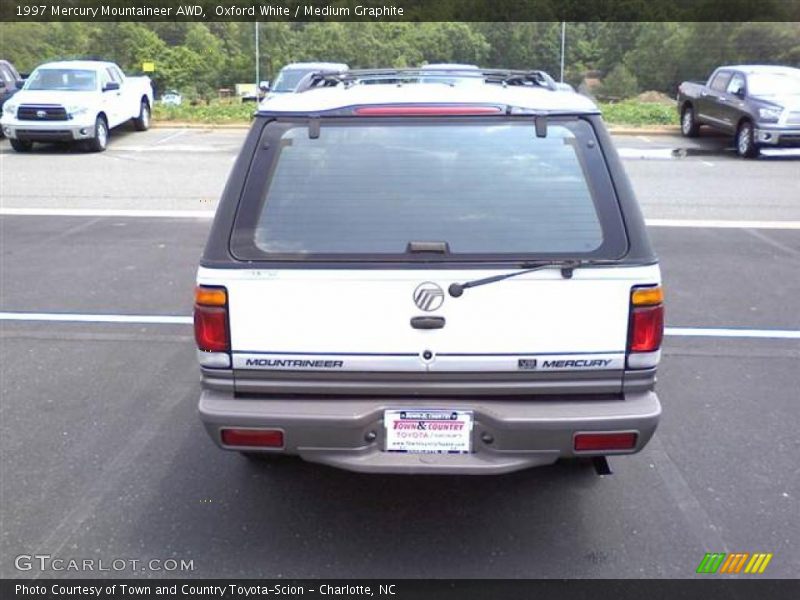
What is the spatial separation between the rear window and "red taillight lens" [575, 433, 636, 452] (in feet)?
2.28

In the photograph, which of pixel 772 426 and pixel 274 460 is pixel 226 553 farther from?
pixel 772 426

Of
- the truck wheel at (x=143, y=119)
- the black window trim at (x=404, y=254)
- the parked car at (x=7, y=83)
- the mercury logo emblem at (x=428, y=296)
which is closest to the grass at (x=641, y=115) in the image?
the truck wheel at (x=143, y=119)

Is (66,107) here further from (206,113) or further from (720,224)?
(720,224)

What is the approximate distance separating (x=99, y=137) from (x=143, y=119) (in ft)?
11.9

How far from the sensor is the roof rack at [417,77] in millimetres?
4129

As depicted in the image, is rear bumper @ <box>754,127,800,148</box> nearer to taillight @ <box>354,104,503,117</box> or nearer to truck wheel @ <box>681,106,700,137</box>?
truck wheel @ <box>681,106,700,137</box>

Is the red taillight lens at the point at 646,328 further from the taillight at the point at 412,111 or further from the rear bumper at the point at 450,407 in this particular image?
the taillight at the point at 412,111

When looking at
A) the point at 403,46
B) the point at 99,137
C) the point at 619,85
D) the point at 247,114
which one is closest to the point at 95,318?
the point at 99,137

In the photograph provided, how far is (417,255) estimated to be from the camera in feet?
10.3

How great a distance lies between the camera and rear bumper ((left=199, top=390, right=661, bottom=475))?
3.13m

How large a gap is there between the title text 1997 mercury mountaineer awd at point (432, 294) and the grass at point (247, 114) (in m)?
18.7

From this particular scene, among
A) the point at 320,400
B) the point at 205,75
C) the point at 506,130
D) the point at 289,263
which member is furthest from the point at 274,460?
the point at 205,75

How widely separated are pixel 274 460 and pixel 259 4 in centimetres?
2701

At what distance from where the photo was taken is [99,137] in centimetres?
1670
